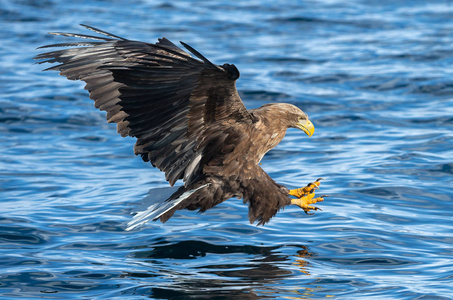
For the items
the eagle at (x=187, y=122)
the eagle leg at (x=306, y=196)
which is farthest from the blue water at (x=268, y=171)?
the eagle at (x=187, y=122)

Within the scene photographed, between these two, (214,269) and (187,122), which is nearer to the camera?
(214,269)

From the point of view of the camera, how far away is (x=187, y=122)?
5.23 metres


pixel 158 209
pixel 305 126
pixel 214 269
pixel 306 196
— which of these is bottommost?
pixel 214 269

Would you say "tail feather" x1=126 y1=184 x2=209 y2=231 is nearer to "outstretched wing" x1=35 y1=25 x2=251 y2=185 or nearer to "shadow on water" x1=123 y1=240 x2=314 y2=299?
"outstretched wing" x1=35 y1=25 x2=251 y2=185

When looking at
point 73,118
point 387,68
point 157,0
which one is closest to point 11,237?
point 73,118

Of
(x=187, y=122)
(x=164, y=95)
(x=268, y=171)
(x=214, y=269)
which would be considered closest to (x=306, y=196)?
(x=214, y=269)

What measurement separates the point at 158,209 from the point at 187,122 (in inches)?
25.1

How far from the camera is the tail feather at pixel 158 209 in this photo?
17.0 ft

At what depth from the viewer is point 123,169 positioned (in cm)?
796

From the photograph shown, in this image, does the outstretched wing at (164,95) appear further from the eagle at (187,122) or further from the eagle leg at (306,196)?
the eagle leg at (306,196)

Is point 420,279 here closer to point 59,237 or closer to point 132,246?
point 132,246

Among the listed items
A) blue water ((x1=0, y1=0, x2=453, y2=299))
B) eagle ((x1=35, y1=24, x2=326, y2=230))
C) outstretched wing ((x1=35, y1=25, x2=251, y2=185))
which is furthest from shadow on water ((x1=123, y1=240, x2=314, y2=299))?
outstretched wing ((x1=35, y1=25, x2=251, y2=185))

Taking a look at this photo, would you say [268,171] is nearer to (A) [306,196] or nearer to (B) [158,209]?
(A) [306,196]

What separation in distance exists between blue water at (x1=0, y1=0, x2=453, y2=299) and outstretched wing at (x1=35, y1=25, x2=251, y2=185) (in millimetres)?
757
